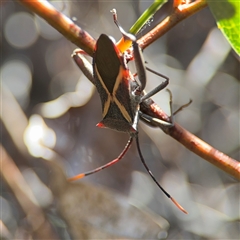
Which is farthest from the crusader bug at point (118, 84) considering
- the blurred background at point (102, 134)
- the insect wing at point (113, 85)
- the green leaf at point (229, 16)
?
the blurred background at point (102, 134)

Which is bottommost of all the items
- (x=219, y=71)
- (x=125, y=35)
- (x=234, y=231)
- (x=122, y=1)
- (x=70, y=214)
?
(x=234, y=231)

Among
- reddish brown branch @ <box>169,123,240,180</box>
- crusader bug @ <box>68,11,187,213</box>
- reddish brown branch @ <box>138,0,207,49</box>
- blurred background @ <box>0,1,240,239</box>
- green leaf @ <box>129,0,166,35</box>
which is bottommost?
blurred background @ <box>0,1,240,239</box>

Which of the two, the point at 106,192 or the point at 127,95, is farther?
the point at 106,192

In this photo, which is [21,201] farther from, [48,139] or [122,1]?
[122,1]

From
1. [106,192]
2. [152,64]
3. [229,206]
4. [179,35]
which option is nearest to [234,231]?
[229,206]

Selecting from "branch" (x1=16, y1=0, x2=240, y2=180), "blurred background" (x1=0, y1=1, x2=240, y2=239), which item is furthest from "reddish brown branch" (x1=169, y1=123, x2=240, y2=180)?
"blurred background" (x1=0, y1=1, x2=240, y2=239)

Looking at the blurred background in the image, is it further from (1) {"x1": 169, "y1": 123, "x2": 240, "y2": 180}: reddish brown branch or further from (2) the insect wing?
(1) {"x1": 169, "y1": 123, "x2": 240, "y2": 180}: reddish brown branch

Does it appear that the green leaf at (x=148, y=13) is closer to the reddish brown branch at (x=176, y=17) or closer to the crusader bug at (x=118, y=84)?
the crusader bug at (x=118, y=84)
